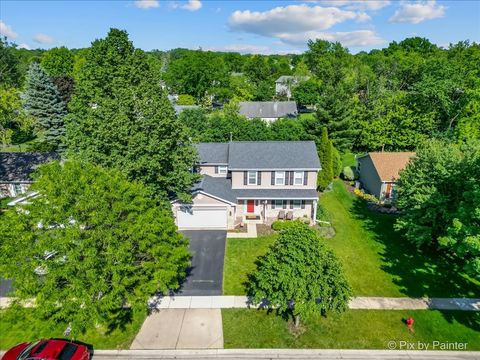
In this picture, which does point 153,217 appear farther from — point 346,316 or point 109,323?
point 346,316

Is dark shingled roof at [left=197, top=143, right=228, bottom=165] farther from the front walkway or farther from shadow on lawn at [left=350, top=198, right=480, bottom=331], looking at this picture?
shadow on lawn at [left=350, top=198, right=480, bottom=331]

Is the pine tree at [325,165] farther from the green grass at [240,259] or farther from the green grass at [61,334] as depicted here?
the green grass at [61,334]

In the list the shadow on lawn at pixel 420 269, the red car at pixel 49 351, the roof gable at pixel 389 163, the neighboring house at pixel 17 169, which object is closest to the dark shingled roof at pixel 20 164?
the neighboring house at pixel 17 169

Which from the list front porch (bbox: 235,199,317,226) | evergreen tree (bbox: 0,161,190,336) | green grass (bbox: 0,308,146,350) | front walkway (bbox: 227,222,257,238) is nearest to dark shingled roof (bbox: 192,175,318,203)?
front porch (bbox: 235,199,317,226)

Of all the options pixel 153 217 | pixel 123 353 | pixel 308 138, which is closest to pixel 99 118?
pixel 153 217

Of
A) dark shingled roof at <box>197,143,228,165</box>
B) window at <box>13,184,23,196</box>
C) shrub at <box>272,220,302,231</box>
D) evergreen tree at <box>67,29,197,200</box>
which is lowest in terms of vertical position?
shrub at <box>272,220,302,231</box>

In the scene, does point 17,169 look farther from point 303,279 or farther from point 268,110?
point 268,110
